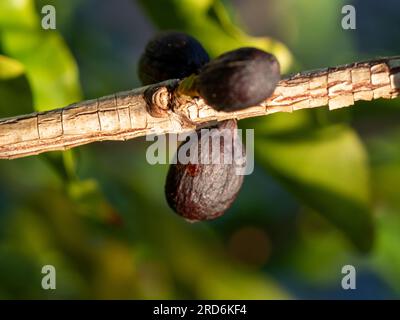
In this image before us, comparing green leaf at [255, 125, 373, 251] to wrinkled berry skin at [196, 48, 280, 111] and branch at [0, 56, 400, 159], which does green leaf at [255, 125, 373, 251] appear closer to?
branch at [0, 56, 400, 159]

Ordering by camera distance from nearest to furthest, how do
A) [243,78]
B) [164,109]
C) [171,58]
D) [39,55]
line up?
[243,78], [164,109], [171,58], [39,55]

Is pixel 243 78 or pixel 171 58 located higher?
pixel 171 58

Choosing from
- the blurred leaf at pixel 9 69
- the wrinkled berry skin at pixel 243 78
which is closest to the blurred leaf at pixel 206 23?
the blurred leaf at pixel 9 69

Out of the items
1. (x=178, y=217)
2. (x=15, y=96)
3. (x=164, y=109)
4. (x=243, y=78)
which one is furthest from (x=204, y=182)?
(x=178, y=217)

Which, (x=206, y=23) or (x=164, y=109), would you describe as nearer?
(x=164, y=109)

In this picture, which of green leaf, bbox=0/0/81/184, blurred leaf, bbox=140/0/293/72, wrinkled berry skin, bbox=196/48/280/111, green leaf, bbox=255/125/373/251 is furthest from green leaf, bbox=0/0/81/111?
wrinkled berry skin, bbox=196/48/280/111

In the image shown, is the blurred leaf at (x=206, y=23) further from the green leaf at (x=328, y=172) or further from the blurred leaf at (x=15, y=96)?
the blurred leaf at (x=15, y=96)

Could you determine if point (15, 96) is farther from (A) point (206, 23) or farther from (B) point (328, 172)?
(B) point (328, 172)
